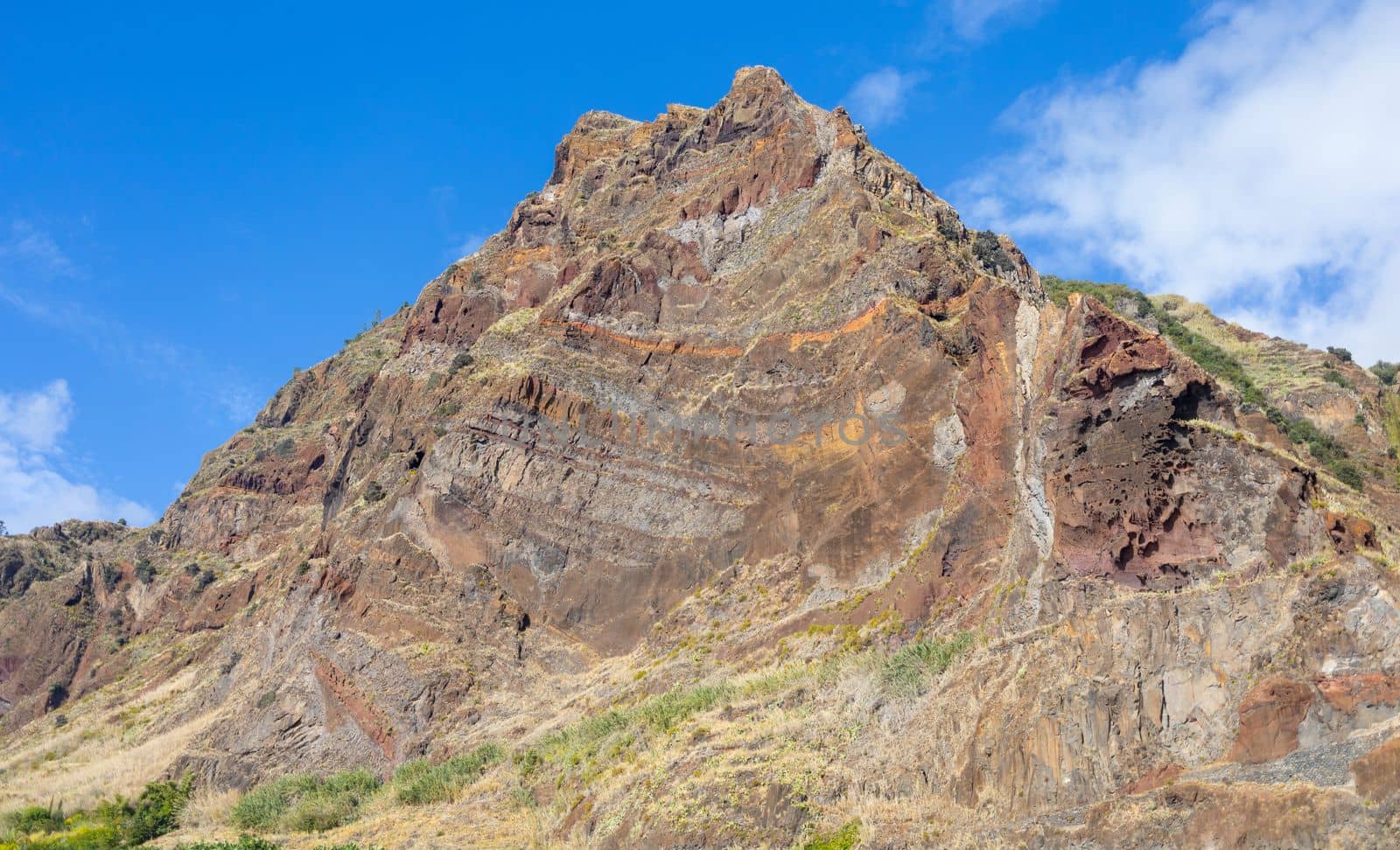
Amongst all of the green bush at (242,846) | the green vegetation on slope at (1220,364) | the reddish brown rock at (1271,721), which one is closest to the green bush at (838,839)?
the reddish brown rock at (1271,721)

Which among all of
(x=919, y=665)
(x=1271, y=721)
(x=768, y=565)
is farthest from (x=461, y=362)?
(x=1271, y=721)

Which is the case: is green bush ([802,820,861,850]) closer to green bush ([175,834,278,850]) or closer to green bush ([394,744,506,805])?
green bush ([175,834,278,850])

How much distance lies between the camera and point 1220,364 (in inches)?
2584

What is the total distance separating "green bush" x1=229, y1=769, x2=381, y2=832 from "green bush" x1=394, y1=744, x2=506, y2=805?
4.07 feet

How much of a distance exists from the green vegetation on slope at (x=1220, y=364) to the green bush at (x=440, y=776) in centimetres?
2357

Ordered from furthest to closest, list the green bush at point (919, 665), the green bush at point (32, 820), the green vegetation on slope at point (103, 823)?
the green bush at point (32, 820), the green vegetation on slope at point (103, 823), the green bush at point (919, 665)

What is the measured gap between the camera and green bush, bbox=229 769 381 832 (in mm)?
32562

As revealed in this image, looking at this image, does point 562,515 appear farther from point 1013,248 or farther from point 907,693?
point 1013,248

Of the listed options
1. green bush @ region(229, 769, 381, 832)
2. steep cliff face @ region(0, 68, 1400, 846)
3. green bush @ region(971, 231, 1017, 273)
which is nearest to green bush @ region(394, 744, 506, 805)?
steep cliff face @ region(0, 68, 1400, 846)

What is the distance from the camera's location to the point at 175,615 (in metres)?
67.4

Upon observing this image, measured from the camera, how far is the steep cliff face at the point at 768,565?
60.0 ft

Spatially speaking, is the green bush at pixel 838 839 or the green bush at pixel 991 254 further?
the green bush at pixel 991 254

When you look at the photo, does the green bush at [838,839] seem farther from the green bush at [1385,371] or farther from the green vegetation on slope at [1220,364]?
the green bush at [1385,371]

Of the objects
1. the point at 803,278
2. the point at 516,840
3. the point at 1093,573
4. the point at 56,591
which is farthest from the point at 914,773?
the point at 56,591
